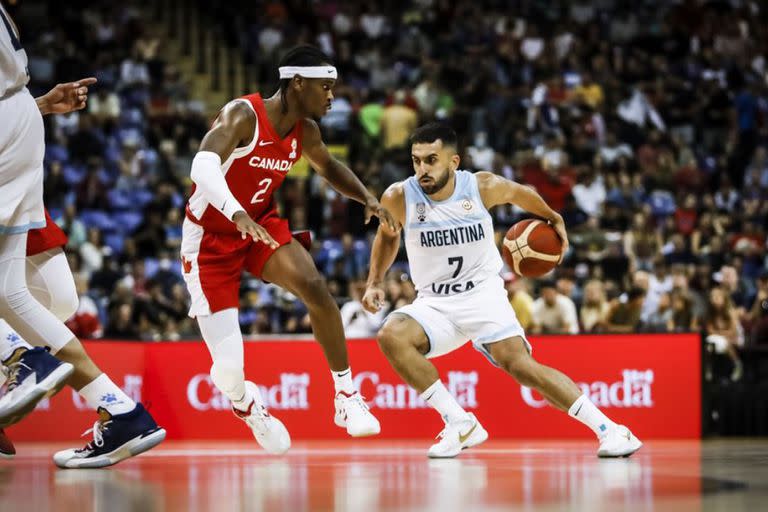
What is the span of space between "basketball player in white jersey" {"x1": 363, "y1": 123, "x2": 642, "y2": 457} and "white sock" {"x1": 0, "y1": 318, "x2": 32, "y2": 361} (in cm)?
218

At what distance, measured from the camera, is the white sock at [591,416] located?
22.5ft

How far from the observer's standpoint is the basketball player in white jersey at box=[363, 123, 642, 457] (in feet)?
23.2

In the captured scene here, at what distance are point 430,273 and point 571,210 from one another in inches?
320

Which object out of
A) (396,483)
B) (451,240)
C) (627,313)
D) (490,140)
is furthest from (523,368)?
(490,140)

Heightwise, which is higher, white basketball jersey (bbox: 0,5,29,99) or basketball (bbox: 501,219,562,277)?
white basketball jersey (bbox: 0,5,29,99)

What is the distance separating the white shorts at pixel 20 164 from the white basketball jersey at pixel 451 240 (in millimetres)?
2536

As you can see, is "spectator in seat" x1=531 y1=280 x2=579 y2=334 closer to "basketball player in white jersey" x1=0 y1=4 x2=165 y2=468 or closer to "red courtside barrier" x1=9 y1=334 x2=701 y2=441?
"red courtside barrier" x1=9 y1=334 x2=701 y2=441

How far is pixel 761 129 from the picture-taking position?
56.6 feet

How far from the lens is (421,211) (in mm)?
7488

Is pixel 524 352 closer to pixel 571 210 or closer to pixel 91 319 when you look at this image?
pixel 91 319

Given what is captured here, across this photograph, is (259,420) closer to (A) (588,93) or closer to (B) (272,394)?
(B) (272,394)

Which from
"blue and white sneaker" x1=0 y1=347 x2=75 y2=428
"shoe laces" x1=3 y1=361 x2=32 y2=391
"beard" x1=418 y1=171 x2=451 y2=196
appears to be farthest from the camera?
"beard" x1=418 y1=171 x2=451 y2=196

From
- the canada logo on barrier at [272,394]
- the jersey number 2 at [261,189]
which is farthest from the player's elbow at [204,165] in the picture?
the canada logo on barrier at [272,394]

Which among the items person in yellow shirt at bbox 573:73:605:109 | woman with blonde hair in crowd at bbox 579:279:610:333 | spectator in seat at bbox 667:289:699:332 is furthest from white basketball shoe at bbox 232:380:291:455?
person in yellow shirt at bbox 573:73:605:109
